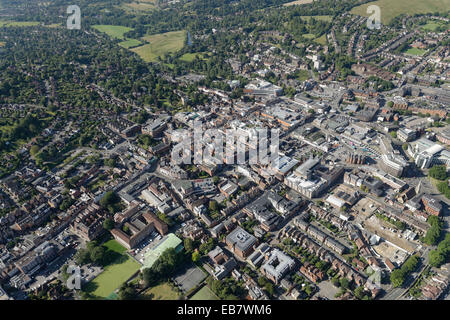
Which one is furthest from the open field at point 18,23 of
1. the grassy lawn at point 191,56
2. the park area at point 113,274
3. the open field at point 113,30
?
the park area at point 113,274

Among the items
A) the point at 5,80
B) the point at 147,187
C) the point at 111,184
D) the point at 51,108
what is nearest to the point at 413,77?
the point at 147,187

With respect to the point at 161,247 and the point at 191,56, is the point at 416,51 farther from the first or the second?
the point at 161,247

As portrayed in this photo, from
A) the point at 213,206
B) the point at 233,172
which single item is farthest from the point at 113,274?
the point at 233,172

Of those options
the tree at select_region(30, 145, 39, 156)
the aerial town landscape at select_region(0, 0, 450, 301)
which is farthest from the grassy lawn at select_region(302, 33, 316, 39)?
the tree at select_region(30, 145, 39, 156)

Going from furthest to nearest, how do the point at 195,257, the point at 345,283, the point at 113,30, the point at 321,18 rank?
the point at 113,30
the point at 321,18
the point at 195,257
the point at 345,283

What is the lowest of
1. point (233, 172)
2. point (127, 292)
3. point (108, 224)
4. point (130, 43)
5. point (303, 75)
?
point (127, 292)

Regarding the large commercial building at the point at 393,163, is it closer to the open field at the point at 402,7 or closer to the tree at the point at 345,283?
the tree at the point at 345,283

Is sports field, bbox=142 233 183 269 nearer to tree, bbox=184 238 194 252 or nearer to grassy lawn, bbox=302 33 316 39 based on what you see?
tree, bbox=184 238 194 252
